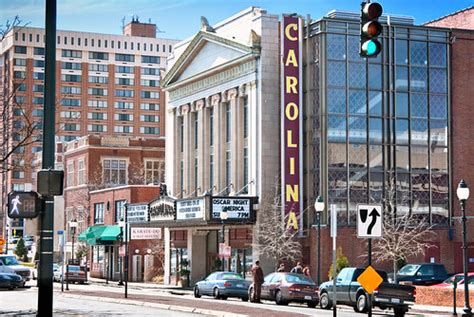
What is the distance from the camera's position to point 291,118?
2357 inches

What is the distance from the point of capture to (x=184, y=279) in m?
66.9

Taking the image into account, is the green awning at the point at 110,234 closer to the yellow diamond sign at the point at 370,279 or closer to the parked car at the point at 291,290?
the parked car at the point at 291,290

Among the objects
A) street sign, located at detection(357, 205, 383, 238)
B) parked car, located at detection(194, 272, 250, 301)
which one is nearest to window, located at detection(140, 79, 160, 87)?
parked car, located at detection(194, 272, 250, 301)

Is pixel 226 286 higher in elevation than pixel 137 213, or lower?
lower

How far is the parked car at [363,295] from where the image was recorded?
3462 cm

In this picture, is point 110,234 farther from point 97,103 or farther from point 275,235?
point 97,103

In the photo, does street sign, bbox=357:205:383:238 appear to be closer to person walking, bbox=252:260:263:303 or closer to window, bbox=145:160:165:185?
person walking, bbox=252:260:263:303

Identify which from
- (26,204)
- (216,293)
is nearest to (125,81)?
(216,293)

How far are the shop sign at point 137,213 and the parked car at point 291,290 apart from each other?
2691 cm

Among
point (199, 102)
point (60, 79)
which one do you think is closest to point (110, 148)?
point (199, 102)

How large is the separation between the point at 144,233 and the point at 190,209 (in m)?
11.8

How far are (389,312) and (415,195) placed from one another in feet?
82.1

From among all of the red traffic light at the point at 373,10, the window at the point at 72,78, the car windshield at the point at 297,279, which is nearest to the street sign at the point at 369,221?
the red traffic light at the point at 373,10

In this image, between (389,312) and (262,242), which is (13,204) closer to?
(389,312)
